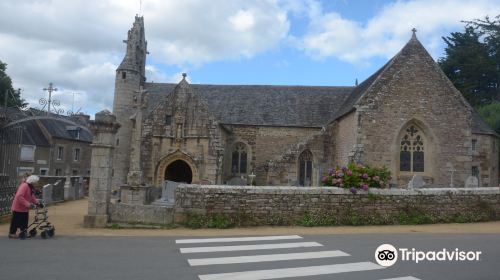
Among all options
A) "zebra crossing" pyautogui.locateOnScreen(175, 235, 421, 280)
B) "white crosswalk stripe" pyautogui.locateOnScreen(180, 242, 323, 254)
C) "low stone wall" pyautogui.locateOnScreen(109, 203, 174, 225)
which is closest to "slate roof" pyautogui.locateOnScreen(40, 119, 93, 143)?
"low stone wall" pyautogui.locateOnScreen(109, 203, 174, 225)

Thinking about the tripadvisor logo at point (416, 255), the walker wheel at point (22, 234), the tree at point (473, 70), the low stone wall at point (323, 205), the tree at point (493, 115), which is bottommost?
the walker wheel at point (22, 234)

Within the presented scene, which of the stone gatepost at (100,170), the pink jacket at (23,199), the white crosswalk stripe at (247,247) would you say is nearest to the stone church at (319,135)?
the stone gatepost at (100,170)

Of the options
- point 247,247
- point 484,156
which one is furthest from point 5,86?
point 484,156

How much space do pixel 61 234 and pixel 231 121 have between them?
574 inches

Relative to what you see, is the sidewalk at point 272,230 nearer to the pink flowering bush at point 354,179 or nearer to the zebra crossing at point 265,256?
the zebra crossing at point 265,256

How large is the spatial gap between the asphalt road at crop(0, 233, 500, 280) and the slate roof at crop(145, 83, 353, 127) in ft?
47.4

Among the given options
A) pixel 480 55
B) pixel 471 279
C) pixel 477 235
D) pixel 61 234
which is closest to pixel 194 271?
pixel 471 279

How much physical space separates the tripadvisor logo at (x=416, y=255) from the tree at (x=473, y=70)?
34.2 metres

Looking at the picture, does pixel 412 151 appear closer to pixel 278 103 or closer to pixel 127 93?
pixel 278 103

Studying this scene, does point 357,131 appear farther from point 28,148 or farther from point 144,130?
point 28,148

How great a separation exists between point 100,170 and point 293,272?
22.1 ft

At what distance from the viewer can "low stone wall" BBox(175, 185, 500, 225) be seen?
1085cm

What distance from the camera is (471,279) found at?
5434 mm

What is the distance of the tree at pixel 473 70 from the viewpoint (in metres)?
36.8
